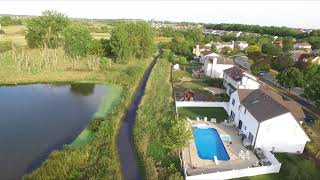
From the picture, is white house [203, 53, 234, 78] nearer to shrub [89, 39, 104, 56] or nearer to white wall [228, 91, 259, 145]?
white wall [228, 91, 259, 145]

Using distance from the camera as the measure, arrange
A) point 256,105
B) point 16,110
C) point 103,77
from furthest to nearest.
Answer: point 103,77 < point 16,110 < point 256,105

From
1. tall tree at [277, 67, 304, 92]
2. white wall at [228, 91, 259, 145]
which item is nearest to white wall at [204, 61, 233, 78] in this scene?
tall tree at [277, 67, 304, 92]

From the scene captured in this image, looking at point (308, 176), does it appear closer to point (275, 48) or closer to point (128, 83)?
point (128, 83)

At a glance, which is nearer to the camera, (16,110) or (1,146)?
(1,146)

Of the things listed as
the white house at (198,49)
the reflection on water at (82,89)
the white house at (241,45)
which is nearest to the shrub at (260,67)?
the white house at (198,49)

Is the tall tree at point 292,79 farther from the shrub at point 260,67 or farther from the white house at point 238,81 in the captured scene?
the shrub at point 260,67

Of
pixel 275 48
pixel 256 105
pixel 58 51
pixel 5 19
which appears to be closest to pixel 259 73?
pixel 275 48

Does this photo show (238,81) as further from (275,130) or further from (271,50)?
(271,50)
